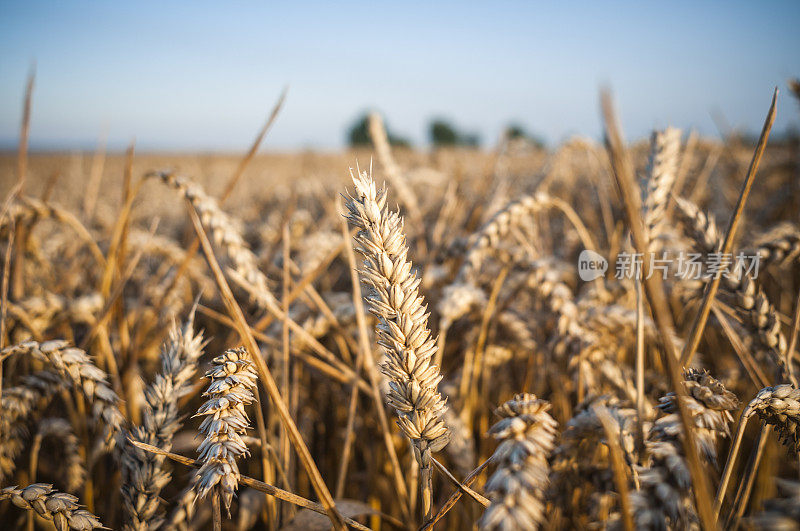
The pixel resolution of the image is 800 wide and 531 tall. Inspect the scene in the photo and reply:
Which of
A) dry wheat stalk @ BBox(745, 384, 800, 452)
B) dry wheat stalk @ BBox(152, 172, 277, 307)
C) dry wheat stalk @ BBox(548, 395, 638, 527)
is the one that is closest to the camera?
dry wheat stalk @ BBox(745, 384, 800, 452)

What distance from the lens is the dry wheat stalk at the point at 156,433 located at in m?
0.60

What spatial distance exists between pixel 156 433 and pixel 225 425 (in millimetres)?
238

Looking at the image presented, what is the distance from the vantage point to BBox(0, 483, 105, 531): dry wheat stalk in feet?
1.78

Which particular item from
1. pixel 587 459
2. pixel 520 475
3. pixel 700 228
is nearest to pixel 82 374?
pixel 520 475

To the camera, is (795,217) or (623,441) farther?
(795,217)

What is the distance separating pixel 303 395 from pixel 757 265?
1.30m

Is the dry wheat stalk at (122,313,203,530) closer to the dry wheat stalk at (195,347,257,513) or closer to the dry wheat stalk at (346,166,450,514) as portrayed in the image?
the dry wheat stalk at (195,347,257,513)

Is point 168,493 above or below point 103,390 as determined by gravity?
below

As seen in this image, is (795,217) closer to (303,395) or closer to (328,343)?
(328,343)

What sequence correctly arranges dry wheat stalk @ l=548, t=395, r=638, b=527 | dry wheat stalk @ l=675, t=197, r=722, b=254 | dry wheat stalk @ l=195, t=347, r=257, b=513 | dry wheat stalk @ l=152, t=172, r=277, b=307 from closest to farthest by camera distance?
dry wheat stalk @ l=195, t=347, r=257, b=513, dry wheat stalk @ l=548, t=395, r=638, b=527, dry wheat stalk @ l=675, t=197, r=722, b=254, dry wheat stalk @ l=152, t=172, r=277, b=307

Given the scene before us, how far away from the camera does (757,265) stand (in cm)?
96

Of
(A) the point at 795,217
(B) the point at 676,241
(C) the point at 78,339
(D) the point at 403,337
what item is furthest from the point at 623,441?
(A) the point at 795,217

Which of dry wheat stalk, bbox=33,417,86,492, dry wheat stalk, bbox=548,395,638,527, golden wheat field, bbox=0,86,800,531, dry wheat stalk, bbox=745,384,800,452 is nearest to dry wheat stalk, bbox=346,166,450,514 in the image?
golden wheat field, bbox=0,86,800,531

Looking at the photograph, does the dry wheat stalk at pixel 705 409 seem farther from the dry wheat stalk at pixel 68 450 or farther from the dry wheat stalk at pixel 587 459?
the dry wheat stalk at pixel 68 450
